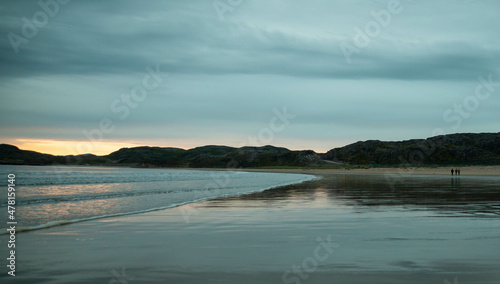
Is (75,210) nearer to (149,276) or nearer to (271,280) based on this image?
(149,276)

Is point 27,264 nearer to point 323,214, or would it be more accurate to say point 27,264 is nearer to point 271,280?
point 271,280

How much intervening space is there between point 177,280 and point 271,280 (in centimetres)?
153

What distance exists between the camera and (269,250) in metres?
8.34

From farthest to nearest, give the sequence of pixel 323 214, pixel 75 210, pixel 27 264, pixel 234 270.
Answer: pixel 75 210 → pixel 323 214 → pixel 27 264 → pixel 234 270

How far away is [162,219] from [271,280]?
830 centimetres

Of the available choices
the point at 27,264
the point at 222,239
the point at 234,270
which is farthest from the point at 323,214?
the point at 27,264

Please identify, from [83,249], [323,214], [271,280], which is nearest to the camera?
[271,280]

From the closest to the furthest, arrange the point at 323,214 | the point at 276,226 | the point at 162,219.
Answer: the point at 276,226 < the point at 162,219 < the point at 323,214

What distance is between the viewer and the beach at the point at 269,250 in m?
6.46

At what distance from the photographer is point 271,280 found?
6.18 m

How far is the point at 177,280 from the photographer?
623 cm

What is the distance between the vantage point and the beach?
646 centimetres

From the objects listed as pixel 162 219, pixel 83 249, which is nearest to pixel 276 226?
pixel 162 219

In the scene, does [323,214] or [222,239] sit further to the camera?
[323,214]
